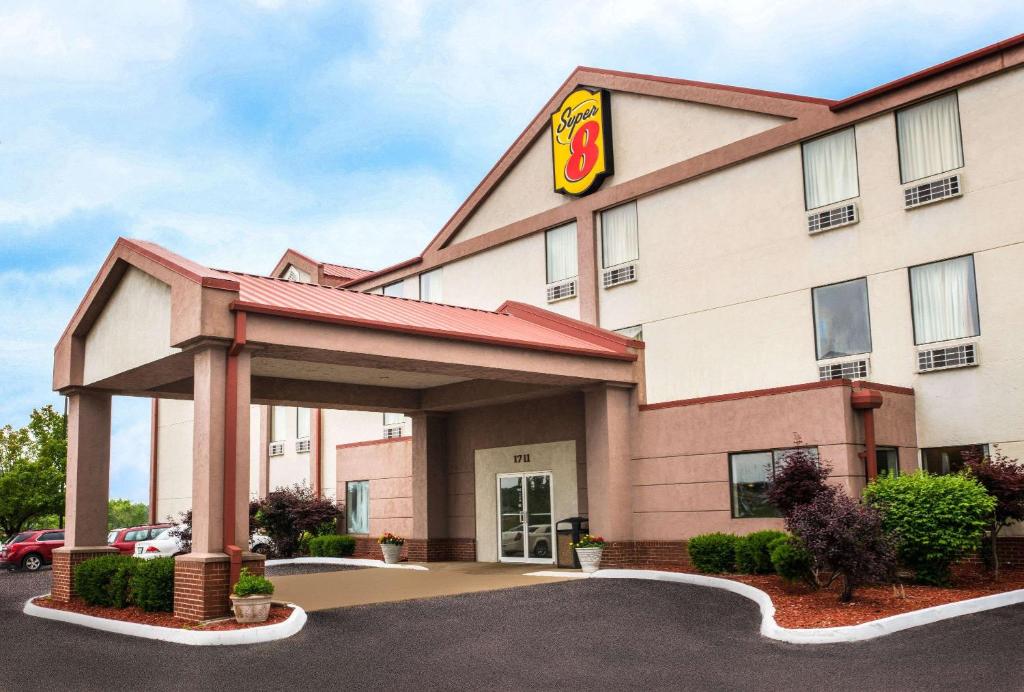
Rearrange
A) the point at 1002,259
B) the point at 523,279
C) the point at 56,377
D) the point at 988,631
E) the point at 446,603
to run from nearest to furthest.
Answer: the point at 988,631 < the point at 446,603 < the point at 1002,259 < the point at 56,377 < the point at 523,279

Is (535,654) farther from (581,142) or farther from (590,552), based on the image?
(581,142)

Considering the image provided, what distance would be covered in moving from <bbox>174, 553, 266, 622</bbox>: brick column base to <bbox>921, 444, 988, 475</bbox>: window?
1298cm

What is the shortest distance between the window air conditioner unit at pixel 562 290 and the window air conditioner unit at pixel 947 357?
9.77 m

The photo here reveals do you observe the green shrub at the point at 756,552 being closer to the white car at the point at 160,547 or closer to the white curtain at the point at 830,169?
the white curtain at the point at 830,169

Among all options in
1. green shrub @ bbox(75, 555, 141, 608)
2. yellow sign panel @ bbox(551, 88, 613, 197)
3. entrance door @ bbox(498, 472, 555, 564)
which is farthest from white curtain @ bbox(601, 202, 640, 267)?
green shrub @ bbox(75, 555, 141, 608)

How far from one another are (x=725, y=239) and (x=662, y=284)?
205cm

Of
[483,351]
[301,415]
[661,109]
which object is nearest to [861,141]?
[661,109]

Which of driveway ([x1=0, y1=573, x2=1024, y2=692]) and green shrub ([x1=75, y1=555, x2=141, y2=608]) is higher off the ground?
green shrub ([x1=75, y1=555, x2=141, y2=608])

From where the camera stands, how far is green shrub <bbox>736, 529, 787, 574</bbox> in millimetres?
17688

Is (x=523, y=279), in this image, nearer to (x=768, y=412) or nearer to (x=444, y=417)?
(x=444, y=417)

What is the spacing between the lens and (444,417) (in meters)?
26.4

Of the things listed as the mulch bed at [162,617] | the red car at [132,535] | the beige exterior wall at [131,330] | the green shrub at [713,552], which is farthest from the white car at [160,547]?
the green shrub at [713,552]

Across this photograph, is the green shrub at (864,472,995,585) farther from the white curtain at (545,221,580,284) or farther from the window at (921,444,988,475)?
the white curtain at (545,221,580,284)

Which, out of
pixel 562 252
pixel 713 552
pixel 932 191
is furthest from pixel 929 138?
pixel 562 252
